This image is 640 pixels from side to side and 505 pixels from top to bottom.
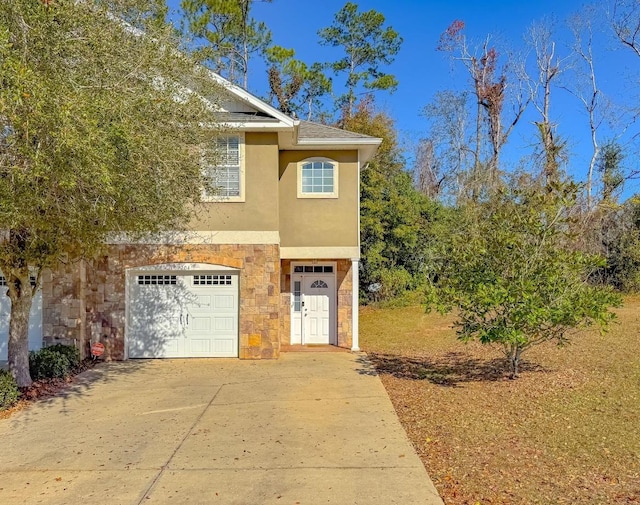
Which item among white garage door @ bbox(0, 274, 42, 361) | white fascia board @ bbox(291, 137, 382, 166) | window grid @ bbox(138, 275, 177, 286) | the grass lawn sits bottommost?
the grass lawn

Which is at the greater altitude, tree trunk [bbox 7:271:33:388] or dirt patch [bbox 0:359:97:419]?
tree trunk [bbox 7:271:33:388]

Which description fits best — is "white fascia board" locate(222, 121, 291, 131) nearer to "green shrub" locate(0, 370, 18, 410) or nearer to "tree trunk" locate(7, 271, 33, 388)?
"tree trunk" locate(7, 271, 33, 388)

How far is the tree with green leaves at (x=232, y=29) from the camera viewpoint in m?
27.8

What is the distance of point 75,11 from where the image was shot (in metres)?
6.46

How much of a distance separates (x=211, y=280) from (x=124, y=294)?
88.8 inches

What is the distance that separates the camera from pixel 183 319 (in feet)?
41.8

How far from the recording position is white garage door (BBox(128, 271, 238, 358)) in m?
12.7

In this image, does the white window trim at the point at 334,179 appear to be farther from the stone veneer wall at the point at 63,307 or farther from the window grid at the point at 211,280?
the stone veneer wall at the point at 63,307

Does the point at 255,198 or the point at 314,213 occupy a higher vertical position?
the point at 255,198

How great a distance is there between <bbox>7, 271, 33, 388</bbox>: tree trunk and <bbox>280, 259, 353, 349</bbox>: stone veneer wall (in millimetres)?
6762

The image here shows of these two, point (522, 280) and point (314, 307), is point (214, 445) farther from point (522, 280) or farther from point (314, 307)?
point (314, 307)

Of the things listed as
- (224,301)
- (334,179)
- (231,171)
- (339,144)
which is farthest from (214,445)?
(339,144)

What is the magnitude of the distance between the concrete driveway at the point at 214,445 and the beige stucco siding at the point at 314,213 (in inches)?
173

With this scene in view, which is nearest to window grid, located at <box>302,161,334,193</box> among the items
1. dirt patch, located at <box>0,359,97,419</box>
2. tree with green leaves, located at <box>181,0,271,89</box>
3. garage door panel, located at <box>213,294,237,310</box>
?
garage door panel, located at <box>213,294,237,310</box>
